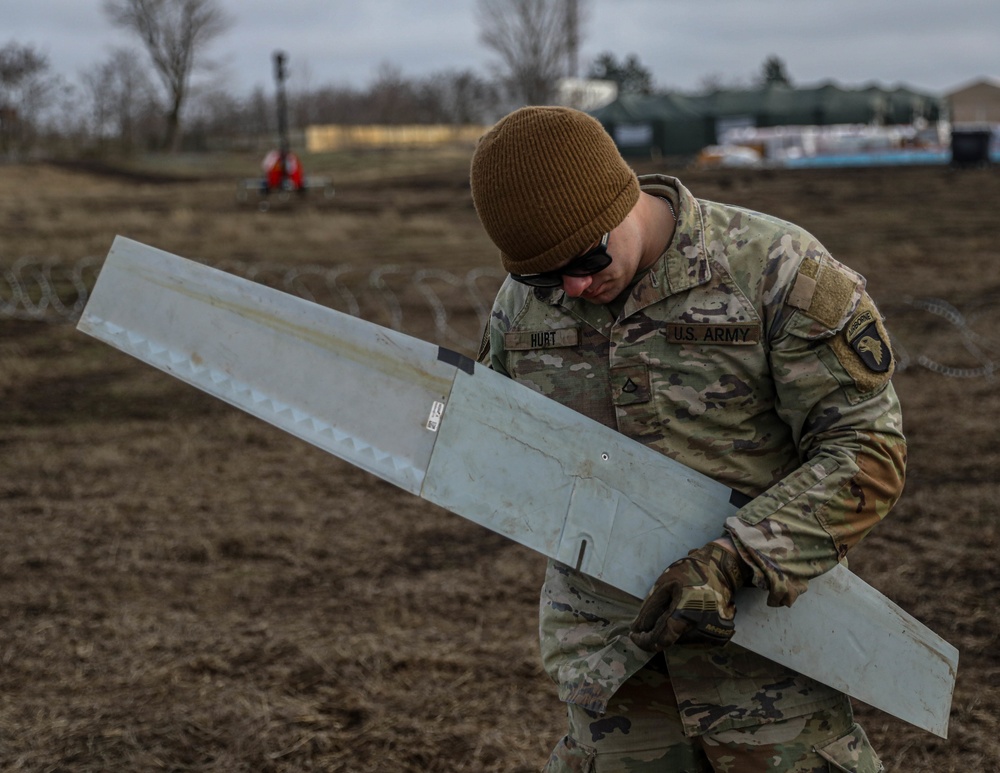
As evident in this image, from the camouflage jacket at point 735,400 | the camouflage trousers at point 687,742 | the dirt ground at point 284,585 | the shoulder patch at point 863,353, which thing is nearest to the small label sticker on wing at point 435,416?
the camouflage jacket at point 735,400

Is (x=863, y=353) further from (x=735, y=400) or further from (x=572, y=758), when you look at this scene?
(x=572, y=758)

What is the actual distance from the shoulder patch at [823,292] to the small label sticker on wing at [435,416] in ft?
2.19

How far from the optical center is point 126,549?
17.5 feet

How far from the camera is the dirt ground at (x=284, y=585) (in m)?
3.44

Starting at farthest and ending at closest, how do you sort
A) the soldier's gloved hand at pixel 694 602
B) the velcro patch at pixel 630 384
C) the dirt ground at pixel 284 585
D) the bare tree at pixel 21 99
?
the bare tree at pixel 21 99
the dirt ground at pixel 284 585
the velcro patch at pixel 630 384
the soldier's gloved hand at pixel 694 602

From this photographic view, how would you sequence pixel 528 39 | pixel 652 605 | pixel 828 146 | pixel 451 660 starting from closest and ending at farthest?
pixel 652 605, pixel 451 660, pixel 828 146, pixel 528 39

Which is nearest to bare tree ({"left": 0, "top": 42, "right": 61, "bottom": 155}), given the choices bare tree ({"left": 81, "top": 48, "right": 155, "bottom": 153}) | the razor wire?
bare tree ({"left": 81, "top": 48, "right": 155, "bottom": 153})

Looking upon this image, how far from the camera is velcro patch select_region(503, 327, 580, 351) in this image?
2.06 meters

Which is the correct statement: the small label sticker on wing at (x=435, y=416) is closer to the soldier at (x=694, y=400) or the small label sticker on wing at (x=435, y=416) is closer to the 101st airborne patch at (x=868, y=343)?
the soldier at (x=694, y=400)

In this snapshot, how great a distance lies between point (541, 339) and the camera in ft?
6.87

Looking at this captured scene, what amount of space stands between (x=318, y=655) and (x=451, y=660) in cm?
51

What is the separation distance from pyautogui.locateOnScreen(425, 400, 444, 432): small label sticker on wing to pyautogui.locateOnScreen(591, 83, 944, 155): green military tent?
34577mm

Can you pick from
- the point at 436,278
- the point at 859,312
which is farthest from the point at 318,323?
the point at 436,278

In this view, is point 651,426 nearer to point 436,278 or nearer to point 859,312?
point 859,312
